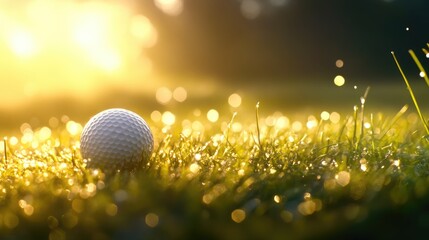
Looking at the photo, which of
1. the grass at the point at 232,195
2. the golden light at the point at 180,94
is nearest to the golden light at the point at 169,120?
the grass at the point at 232,195

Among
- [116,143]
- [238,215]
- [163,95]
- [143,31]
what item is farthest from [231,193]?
[143,31]

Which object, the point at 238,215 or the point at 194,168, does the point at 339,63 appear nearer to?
the point at 194,168

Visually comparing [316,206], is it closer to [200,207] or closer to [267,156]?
[200,207]

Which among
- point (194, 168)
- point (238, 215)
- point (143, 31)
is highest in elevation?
point (143, 31)

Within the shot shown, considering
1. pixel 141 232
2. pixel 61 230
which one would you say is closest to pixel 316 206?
pixel 141 232

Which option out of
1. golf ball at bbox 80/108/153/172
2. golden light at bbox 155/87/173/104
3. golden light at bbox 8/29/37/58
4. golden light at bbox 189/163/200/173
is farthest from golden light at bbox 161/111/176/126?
golden light at bbox 8/29/37/58

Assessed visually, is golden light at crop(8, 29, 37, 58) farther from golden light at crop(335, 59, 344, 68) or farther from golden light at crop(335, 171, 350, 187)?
golden light at crop(335, 171, 350, 187)
